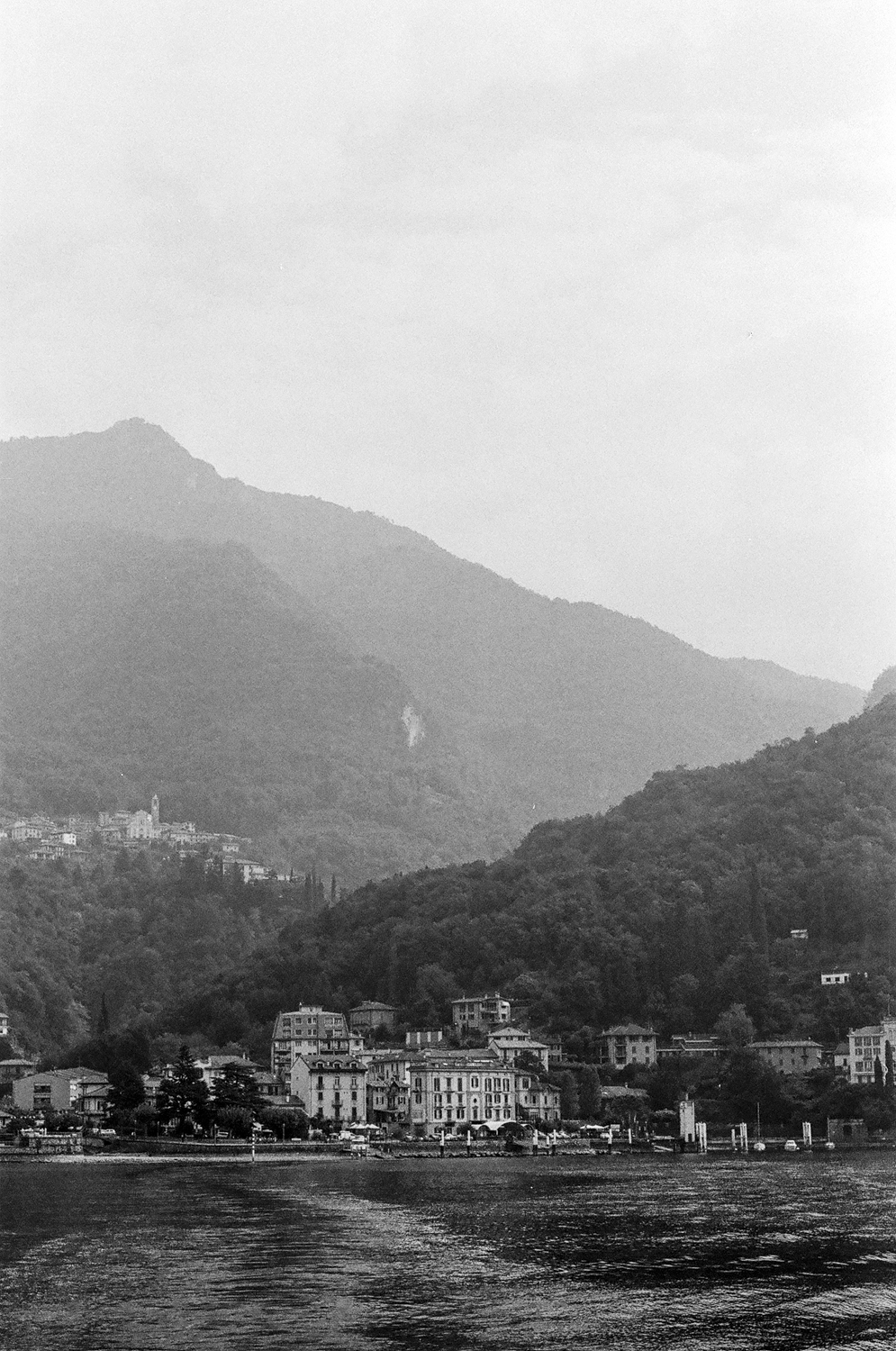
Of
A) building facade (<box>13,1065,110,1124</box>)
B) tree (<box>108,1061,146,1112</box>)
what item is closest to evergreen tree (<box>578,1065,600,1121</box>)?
tree (<box>108,1061,146,1112</box>)

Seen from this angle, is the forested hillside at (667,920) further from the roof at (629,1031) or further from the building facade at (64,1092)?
the building facade at (64,1092)

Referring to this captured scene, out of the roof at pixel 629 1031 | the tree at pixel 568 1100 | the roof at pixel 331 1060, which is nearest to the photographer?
the roof at pixel 331 1060

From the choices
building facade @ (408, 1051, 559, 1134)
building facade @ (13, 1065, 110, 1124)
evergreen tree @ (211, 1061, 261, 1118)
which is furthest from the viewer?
building facade @ (13, 1065, 110, 1124)

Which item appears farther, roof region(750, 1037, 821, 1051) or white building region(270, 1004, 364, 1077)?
white building region(270, 1004, 364, 1077)

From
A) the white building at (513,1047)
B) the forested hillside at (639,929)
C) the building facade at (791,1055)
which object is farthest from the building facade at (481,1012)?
the building facade at (791,1055)

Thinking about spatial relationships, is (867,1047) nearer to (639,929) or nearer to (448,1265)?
(639,929)

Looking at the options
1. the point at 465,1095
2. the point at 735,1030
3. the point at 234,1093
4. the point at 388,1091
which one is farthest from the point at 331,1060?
the point at 735,1030

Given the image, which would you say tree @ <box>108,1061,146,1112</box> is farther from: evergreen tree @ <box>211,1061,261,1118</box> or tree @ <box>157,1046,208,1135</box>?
evergreen tree @ <box>211,1061,261,1118</box>
